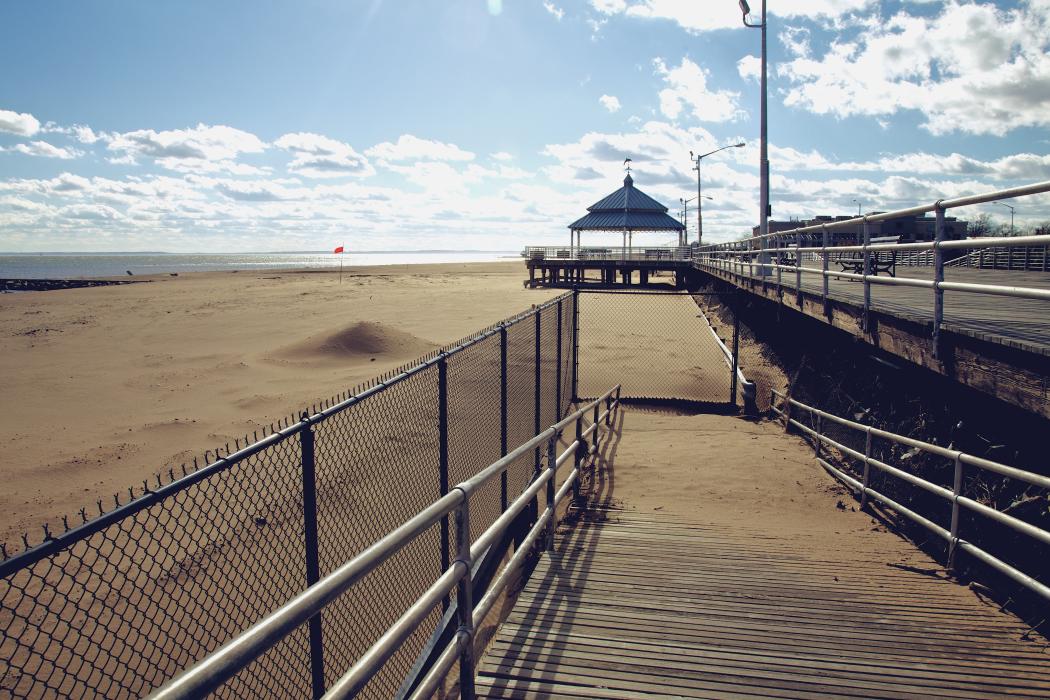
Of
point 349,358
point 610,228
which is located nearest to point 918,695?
point 349,358

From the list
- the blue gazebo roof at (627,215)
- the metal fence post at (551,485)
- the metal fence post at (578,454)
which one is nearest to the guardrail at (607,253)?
the blue gazebo roof at (627,215)

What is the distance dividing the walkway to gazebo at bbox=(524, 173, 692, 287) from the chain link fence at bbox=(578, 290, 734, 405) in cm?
978

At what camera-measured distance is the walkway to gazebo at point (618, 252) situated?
41.9 m

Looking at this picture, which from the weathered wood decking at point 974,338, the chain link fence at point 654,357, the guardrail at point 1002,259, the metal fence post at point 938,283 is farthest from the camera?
the guardrail at point 1002,259

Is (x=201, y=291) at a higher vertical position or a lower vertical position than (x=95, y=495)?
higher

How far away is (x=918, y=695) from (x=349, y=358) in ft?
56.9

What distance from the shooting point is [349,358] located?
19.5 m

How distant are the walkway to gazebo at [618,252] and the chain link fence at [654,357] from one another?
978 centimetres

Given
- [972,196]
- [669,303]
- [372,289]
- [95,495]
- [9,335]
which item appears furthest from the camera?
[372,289]

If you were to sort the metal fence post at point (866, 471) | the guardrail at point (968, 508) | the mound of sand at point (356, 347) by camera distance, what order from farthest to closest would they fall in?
the mound of sand at point (356, 347), the metal fence post at point (866, 471), the guardrail at point (968, 508)

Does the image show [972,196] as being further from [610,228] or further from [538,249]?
[610,228]

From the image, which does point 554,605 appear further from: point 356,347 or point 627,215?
point 627,215

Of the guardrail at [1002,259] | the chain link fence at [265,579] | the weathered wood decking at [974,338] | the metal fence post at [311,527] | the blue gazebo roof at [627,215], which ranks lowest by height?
the chain link fence at [265,579]

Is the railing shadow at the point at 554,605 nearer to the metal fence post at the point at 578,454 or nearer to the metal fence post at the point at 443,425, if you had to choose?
the metal fence post at the point at 578,454
